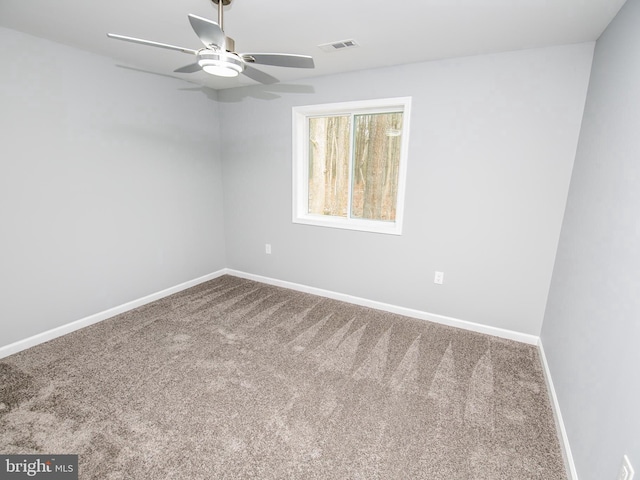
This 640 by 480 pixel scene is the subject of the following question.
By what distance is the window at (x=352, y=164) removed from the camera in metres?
3.02

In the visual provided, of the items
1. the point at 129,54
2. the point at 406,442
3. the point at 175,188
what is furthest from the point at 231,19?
the point at 406,442

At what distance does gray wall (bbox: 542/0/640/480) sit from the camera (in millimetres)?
1191

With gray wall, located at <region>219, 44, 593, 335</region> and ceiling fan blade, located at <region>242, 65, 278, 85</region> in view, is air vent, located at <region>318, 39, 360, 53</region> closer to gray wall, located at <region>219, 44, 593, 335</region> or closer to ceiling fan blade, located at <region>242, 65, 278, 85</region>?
gray wall, located at <region>219, 44, 593, 335</region>

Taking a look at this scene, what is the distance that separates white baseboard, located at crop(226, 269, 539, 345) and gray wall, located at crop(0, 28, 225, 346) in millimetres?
1205

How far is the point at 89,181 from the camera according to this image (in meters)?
2.69

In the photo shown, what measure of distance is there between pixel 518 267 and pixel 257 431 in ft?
7.79

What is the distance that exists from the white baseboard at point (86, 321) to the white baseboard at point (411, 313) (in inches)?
36.0

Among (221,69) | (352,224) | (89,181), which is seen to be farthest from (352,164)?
(89,181)

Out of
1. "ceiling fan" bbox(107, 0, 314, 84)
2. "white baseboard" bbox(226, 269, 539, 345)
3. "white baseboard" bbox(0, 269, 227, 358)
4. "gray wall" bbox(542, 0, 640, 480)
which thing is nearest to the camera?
"gray wall" bbox(542, 0, 640, 480)

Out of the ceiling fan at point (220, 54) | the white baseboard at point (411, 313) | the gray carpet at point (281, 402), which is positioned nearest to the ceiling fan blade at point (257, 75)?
the ceiling fan at point (220, 54)

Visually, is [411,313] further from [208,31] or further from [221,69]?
[208,31]

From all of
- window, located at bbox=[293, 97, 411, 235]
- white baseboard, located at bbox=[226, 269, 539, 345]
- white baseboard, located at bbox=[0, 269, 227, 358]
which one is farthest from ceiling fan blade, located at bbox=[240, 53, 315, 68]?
white baseboard, located at bbox=[0, 269, 227, 358]

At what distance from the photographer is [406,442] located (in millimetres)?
1652

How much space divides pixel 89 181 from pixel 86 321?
129 centimetres
